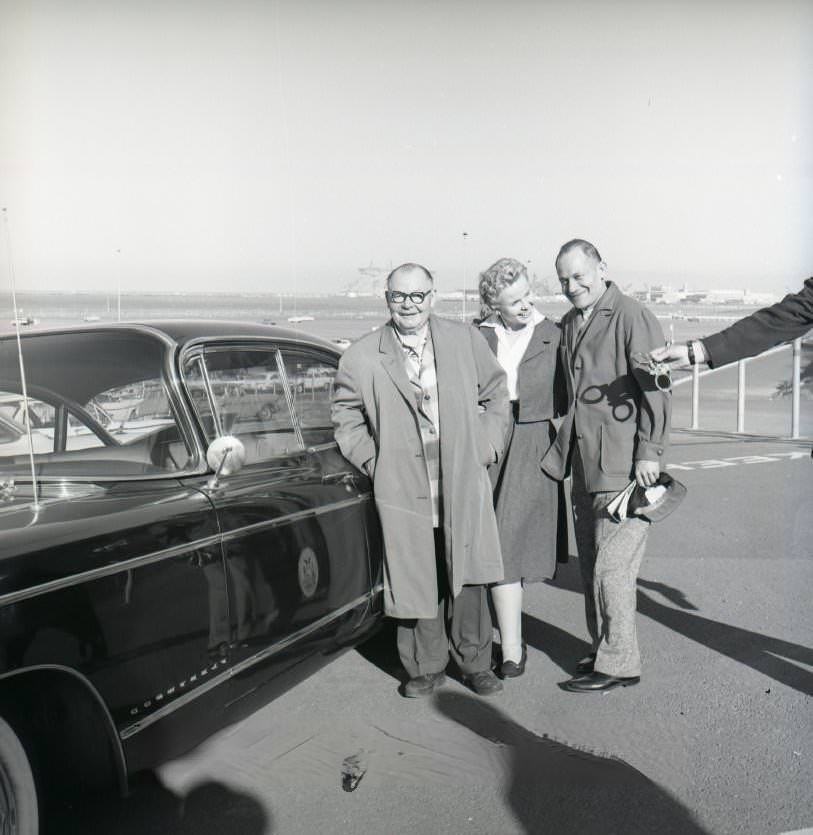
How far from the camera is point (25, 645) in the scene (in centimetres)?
225

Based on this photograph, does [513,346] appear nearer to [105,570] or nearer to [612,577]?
[612,577]

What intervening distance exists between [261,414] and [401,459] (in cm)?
58

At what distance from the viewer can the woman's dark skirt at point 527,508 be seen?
4.17 metres

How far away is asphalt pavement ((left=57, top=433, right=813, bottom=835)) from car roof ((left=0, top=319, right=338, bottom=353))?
4.85 ft

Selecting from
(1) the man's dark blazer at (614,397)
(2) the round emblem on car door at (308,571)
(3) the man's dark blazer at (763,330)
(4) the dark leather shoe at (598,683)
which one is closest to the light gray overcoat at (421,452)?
(1) the man's dark blazer at (614,397)

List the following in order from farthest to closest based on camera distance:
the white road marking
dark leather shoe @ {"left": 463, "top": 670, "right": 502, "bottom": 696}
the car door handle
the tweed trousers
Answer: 1. the white road marking
2. dark leather shoe @ {"left": 463, "top": 670, "right": 502, "bottom": 696}
3. the tweed trousers
4. the car door handle

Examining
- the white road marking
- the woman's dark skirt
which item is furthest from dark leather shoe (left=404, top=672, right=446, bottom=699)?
the white road marking

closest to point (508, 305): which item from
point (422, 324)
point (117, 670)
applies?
point (422, 324)

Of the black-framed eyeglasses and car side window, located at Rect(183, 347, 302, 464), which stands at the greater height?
the black-framed eyeglasses

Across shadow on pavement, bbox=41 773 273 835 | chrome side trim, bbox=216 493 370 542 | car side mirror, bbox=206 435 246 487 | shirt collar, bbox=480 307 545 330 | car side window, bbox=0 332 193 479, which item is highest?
shirt collar, bbox=480 307 545 330

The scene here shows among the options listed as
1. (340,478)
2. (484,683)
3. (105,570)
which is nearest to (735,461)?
(484,683)

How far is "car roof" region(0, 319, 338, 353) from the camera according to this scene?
338cm

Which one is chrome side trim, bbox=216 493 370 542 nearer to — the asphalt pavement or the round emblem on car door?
the round emblem on car door

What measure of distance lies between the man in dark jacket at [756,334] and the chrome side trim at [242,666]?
1.52 meters
